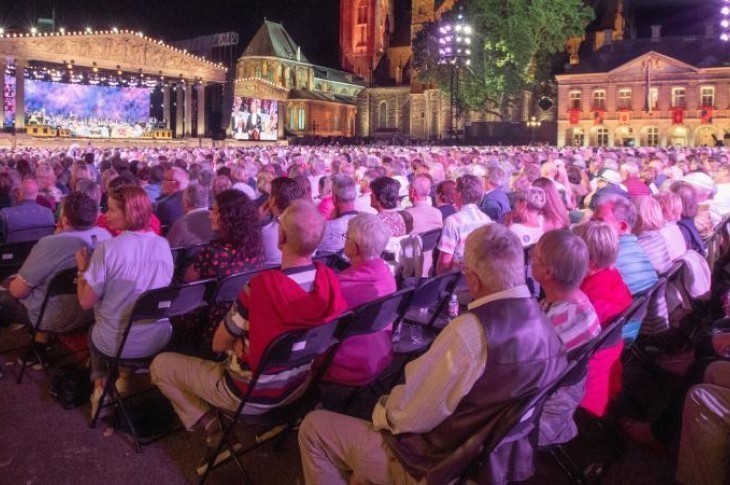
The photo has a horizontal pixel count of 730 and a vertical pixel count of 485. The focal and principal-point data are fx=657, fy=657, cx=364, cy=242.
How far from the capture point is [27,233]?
6.77 metres

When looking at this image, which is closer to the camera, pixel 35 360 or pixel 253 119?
pixel 35 360

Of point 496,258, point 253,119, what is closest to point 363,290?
point 496,258

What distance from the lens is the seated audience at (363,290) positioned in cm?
397

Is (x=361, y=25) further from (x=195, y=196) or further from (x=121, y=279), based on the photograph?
(x=121, y=279)

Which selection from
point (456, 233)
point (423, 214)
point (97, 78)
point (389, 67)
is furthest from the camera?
point (389, 67)

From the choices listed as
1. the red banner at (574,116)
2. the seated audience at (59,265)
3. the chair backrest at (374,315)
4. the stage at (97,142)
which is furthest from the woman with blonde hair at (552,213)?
the red banner at (574,116)

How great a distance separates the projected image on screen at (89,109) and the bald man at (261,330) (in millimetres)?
40001

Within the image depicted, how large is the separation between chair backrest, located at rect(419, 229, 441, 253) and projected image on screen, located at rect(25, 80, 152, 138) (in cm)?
3784

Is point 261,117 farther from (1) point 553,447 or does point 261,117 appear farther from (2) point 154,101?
(1) point 553,447

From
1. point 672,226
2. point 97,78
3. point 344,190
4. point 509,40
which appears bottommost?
point 672,226

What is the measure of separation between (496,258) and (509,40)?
4800 cm

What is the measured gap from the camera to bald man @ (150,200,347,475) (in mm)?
3281

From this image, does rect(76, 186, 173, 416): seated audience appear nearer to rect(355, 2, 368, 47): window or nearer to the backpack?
the backpack

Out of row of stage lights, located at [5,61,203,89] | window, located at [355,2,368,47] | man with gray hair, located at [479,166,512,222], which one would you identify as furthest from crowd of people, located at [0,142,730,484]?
window, located at [355,2,368,47]
